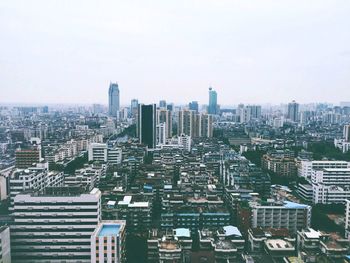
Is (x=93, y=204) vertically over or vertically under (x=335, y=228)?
over

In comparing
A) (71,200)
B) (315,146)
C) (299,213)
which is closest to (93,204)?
(71,200)

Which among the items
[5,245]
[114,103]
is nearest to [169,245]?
[5,245]

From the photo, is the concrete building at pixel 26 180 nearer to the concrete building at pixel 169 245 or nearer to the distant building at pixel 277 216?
the concrete building at pixel 169 245

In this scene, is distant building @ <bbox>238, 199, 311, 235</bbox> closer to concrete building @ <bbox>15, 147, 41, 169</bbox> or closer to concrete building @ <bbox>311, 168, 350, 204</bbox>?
concrete building @ <bbox>311, 168, 350, 204</bbox>

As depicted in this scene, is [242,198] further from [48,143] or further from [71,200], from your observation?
[48,143]

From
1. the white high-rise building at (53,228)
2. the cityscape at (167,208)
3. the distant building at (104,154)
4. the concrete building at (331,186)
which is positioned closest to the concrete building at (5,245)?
the cityscape at (167,208)

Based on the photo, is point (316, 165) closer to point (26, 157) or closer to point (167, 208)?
point (167, 208)

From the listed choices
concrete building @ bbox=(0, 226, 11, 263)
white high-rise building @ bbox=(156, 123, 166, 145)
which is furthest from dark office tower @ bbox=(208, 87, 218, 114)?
concrete building @ bbox=(0, 226, 11, 263)
